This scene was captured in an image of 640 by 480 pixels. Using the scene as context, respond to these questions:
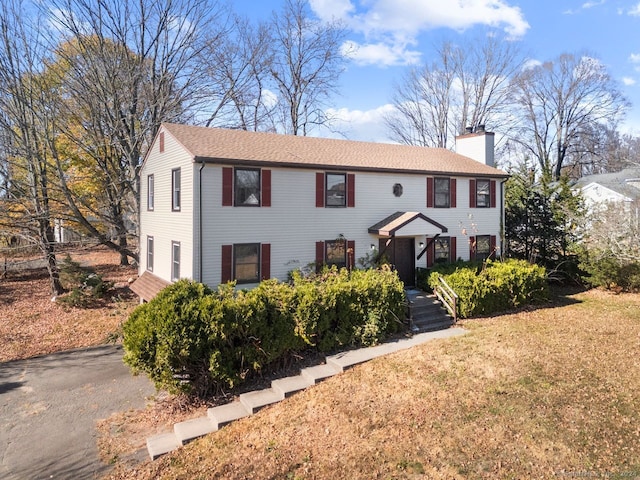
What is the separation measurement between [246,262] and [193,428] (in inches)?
249

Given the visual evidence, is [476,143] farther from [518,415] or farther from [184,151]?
[518,415]

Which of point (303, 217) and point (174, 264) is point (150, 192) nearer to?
point (174, 264)

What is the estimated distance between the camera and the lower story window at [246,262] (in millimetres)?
13320

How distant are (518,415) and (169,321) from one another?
7.15 metres

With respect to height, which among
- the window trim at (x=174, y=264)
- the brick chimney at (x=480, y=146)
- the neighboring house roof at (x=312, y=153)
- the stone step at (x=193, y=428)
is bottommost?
the stone step at (x=193, y=428)

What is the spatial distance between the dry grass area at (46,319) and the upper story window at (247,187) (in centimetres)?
634

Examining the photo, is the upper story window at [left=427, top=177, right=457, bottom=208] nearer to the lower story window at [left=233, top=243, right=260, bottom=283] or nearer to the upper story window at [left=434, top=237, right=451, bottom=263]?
the upper story window at [left=434, top=237, right=451, bottom=263]

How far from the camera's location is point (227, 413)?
8344mm

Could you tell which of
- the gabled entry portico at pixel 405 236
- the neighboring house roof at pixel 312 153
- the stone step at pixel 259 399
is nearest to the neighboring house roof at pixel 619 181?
the neighboring house roof at pixel 312 153

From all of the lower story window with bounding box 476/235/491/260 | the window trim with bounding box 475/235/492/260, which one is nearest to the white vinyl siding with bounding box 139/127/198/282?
the window trim with bounding box 475/235/492/260

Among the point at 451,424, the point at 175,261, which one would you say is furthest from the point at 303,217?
the point at 451,424

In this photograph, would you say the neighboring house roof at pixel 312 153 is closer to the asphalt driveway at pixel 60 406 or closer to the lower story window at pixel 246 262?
the lower story window at pixel 246 262

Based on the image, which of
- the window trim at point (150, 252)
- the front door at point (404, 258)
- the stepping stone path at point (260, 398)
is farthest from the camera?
the window trim at point (150, 252)

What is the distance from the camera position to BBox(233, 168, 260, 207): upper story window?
43.7 ft
